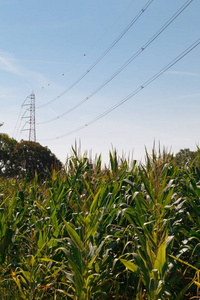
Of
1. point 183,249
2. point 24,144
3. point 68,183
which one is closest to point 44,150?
point 24,144

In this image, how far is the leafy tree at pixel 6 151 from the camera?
49.2 metres

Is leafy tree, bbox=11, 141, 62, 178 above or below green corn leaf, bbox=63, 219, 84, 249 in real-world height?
above

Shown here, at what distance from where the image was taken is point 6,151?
5097cm

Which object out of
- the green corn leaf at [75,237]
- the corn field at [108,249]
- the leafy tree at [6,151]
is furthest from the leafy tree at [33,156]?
the green corn leaf at [75,237]

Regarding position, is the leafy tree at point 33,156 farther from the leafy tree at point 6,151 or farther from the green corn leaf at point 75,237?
the green corn leaf at point 75,237

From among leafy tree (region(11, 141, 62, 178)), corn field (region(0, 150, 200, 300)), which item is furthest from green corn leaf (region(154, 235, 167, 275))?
leafy tree (region(11, 141, 62, 178))

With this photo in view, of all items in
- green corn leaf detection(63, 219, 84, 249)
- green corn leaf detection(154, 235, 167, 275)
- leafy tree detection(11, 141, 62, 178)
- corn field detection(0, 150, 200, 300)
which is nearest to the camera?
green corn leaf detection(154, 235, 167, 275)

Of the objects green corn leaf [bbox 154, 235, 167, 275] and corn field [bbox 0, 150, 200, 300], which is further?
corn field [bbox 0, 150, 200, 300]

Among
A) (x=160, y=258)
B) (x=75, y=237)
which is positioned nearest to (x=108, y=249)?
(x=75, y=237)

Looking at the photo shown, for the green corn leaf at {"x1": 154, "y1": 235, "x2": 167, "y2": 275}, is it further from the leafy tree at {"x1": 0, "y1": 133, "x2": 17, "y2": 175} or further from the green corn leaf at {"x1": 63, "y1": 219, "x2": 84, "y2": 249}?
the leafy tree at {"x1": 0, "y1": 133, "x2": 17, "y2": 175}

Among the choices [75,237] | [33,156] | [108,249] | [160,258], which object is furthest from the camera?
[33,156]

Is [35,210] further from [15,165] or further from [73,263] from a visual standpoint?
[15,165]

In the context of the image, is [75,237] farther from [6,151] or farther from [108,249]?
[6,151]

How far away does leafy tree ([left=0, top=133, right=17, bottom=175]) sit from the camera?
161 ft
